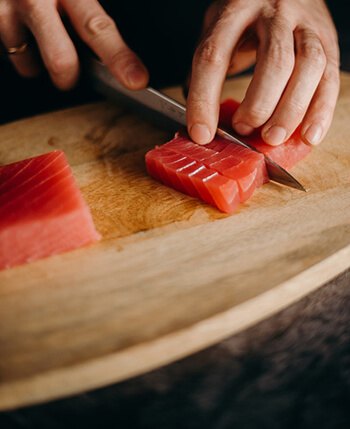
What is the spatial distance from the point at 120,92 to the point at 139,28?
95 centimetres

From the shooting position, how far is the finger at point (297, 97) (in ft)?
7.16

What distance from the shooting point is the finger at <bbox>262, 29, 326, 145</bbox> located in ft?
7.16

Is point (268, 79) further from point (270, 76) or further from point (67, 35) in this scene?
point (67, 35)

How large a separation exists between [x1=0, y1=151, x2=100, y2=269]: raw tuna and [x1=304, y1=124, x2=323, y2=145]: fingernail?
38.4 inches

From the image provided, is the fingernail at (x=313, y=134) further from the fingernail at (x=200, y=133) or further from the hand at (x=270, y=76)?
the fingernail at (x=200, y=133)

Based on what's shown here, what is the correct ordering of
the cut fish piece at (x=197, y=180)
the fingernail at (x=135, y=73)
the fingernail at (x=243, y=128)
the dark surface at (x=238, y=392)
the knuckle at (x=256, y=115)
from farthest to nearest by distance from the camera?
the fingernail at (x=135, y=73), the fingernail at (x=243, y=128), the knuckle at (x=256, y=115), the cut fish piece at (x=197, y=180), the dark surface at (x=238, y=392)

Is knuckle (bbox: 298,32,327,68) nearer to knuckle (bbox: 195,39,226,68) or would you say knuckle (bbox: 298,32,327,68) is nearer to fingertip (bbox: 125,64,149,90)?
knuckle (bbox: 195,39,226,68)

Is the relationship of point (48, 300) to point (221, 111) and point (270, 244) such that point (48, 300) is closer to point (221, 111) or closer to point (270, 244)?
point (270, 244)

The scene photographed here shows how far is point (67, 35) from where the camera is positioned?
2521mm

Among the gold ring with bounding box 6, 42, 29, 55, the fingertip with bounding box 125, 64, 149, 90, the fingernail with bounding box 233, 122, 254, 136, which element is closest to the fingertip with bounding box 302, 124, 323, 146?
the fingernail with bounding box 233, 122, 254, 136

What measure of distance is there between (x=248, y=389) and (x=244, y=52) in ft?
5.63

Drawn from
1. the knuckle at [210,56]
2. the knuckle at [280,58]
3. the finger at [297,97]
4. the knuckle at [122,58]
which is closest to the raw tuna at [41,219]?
the knuckle at [122,58]

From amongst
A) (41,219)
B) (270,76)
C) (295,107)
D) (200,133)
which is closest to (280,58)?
(270,76)

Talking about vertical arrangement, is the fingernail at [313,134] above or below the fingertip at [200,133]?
below
